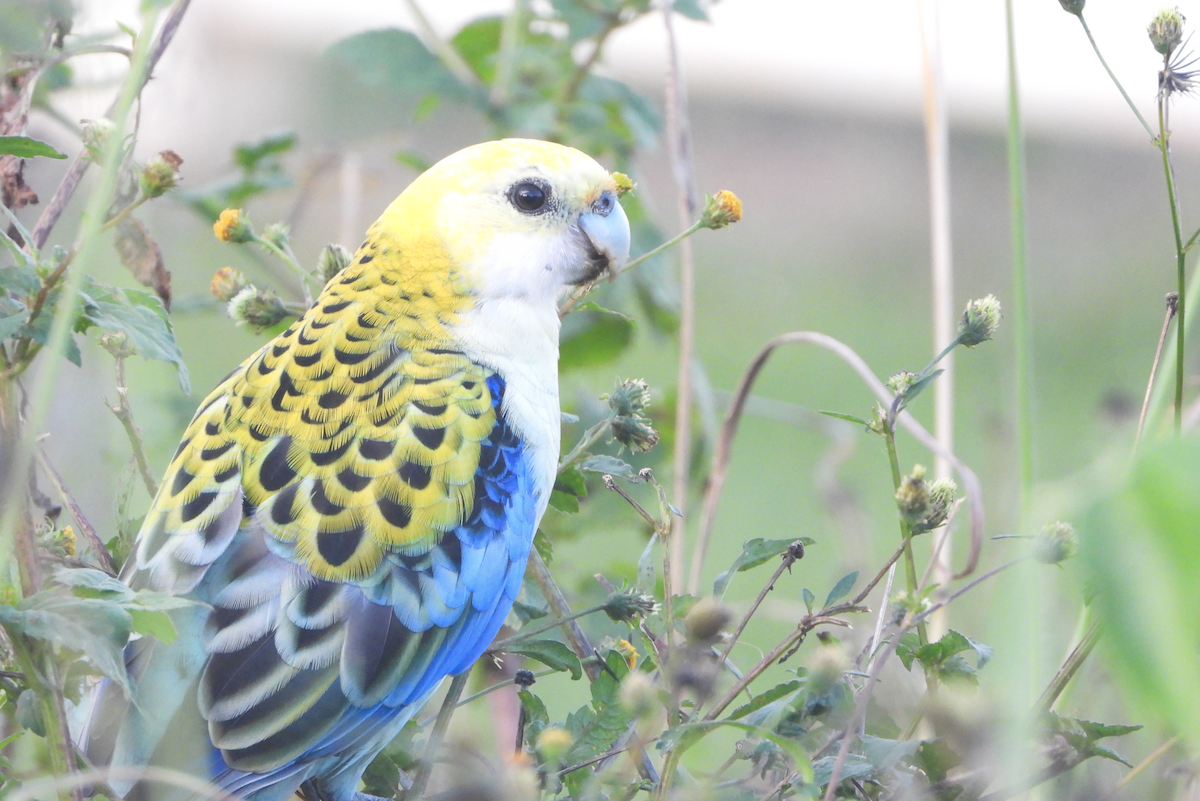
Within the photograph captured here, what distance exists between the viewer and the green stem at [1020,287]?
93 centimetres

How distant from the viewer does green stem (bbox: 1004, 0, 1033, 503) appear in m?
0.93

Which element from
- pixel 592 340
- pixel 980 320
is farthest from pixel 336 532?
pixel 592 340

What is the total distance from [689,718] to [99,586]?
53cm

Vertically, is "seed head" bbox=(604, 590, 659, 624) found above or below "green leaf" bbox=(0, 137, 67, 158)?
below

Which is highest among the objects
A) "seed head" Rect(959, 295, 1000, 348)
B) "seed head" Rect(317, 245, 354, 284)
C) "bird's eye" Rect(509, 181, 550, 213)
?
"bird's eye" Rect(509, 181, 550, 213)

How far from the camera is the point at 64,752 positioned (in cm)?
90

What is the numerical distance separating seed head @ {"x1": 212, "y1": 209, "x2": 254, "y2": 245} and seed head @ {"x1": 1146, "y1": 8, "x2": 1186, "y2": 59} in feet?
3.24

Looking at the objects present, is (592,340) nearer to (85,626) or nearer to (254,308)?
(254,308)

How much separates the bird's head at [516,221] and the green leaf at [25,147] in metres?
0.63

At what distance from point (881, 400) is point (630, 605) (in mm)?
468

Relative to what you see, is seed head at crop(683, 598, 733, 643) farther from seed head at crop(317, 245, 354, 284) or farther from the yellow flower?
seed head at crop(317, 245, 354, 284)

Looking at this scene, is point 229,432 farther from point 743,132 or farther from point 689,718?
point 743,132

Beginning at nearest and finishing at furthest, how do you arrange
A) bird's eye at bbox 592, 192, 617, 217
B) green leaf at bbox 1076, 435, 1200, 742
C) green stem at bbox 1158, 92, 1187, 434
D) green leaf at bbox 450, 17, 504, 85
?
green leaf at bbox 1076, 435, 1200, 742 → green stem at bbox 1158, 92, 1187, 434 → bird's eye at bbox 592, 192, 617, 217 → green leaf at bbox 450, 17, 504, 85

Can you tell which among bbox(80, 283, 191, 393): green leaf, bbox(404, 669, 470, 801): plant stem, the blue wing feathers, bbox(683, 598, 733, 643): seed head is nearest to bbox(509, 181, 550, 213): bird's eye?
the blue wing feathers
